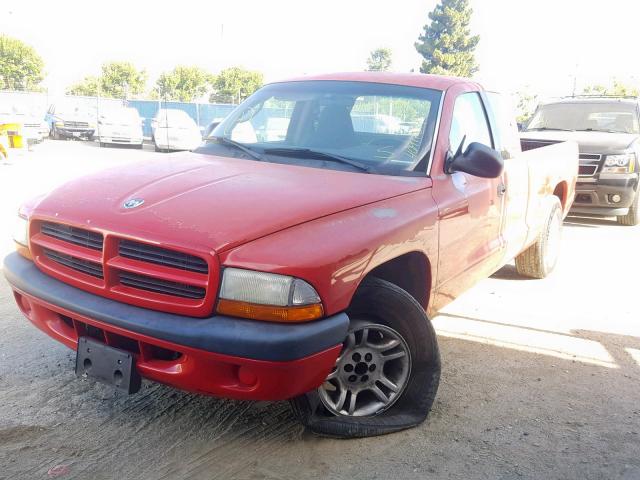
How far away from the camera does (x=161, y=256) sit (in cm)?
261

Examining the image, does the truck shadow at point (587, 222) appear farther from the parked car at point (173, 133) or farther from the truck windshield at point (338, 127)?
the parked car at point (173, 133)

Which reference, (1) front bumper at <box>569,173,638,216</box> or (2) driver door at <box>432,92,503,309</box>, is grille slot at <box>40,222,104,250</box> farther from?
(1) front bumper at <box>569,173,638,216</box>

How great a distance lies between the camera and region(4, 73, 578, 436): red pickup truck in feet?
8.21

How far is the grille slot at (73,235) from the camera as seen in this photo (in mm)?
2797

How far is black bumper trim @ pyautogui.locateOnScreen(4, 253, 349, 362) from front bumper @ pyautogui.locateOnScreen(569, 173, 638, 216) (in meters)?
6.77

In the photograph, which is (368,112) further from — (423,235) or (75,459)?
(75,459)

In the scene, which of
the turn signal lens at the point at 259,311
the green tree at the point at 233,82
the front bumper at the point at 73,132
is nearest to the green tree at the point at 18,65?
the green tree at the point at 233,82

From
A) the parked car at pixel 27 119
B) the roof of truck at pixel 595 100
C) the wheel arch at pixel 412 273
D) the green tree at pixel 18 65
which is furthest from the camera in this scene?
the green tree at pixel 18 65

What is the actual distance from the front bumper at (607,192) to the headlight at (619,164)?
66 millimetres

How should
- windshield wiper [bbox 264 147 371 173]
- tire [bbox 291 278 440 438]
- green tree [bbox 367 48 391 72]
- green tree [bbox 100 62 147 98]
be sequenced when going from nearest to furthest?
tire [bbox 291 278 440 438] < windshield wiper [bbox 264 147 371 173] < green tree [bbox 100 62 147 98] < green tree [bbox 367 48 391 72]

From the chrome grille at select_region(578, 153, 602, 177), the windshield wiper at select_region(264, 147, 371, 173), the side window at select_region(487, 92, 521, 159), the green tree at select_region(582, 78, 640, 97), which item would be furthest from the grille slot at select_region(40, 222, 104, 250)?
the green tree at select_region(582, 78, 640, 97)

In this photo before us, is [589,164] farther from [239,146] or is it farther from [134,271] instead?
[134,271]

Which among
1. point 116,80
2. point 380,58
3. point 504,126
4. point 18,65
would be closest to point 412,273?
point 504,126

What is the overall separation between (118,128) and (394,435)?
71.2 ft
